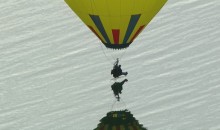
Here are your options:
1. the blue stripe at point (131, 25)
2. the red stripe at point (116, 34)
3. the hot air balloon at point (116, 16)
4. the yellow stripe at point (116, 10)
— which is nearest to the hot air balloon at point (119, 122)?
the hot air balloon at point (116, 16)

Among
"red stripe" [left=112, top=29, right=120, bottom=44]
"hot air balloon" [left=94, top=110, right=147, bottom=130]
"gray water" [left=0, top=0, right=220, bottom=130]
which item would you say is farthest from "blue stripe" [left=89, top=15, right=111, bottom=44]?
"gray water" [left=0, top=0, right=220, bottom=130]

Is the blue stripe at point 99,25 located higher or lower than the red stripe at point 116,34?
higher

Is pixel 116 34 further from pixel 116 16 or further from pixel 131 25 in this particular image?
pixel 116 16

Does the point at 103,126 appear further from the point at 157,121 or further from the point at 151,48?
the point at 151,48

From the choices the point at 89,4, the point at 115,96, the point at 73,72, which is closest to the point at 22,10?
the point at 73,72

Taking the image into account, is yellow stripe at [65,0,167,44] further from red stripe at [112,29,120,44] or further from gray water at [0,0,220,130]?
gray water at [0,0,220,130]

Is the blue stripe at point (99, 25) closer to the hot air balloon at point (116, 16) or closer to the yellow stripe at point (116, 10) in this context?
the hot air balloon at point (116, 16)
